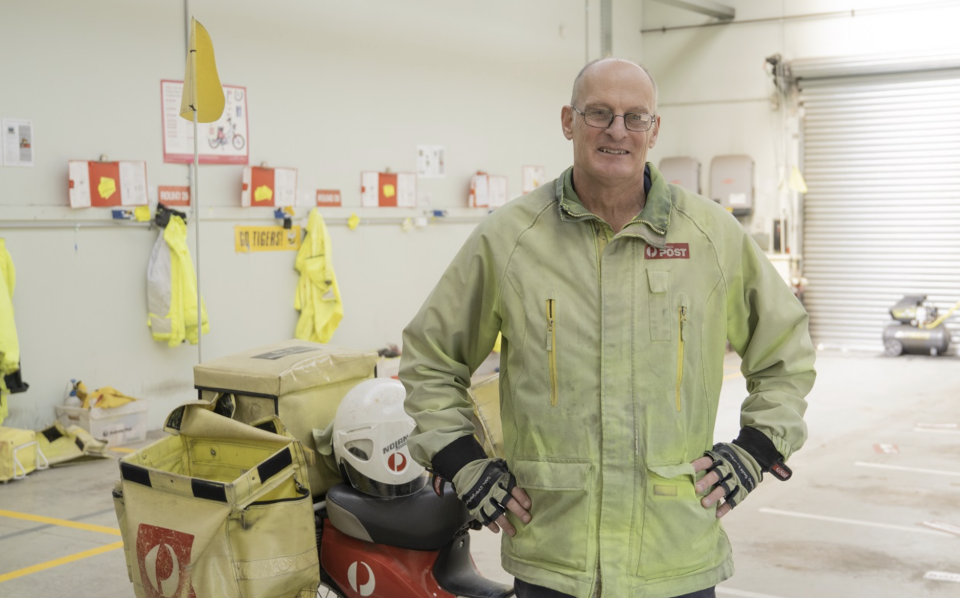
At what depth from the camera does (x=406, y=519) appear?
9.71ft

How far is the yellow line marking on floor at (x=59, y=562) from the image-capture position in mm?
4469

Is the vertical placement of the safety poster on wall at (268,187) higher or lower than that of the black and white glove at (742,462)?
higher

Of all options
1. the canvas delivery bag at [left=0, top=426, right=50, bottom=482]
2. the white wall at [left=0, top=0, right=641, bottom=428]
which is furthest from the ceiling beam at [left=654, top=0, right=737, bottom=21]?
the canvas delivery bag at [left=0, top=426, right=50, bottom=482]

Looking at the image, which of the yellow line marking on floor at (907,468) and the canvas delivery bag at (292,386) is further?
the yellow line marking on floor at (907,468)

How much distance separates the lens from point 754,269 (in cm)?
208

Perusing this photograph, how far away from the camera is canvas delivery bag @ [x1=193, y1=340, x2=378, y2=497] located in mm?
3141

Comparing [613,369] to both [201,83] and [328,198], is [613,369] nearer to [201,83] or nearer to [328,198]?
[201,83]

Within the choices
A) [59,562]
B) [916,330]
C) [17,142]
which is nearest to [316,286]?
[17,142]

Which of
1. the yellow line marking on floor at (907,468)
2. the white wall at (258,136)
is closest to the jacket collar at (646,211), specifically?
the yellow line marking on floor at (907,468)

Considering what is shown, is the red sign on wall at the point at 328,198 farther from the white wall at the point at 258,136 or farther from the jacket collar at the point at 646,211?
the jacket collar at the point at 646,211

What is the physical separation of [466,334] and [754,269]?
597mm

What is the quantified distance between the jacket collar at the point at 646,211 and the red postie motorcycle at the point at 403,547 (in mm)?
1184

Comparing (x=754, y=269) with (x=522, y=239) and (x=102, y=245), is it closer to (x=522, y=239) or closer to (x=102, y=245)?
(x=522, y=239)

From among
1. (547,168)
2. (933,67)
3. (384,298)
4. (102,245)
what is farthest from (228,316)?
(933,67)
